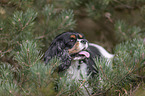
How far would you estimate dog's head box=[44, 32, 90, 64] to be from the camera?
119 cm

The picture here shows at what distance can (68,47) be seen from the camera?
47.4 inches

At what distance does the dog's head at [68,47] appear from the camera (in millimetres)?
1186

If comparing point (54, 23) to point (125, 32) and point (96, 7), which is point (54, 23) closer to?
point (96, 7)

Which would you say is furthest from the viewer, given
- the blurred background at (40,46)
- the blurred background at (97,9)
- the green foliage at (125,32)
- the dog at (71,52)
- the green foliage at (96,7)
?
the green foliage at (96,7)

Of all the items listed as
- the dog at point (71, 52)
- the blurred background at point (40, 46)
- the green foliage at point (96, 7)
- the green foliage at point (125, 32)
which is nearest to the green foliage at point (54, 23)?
the blurred background at point (40, 46)

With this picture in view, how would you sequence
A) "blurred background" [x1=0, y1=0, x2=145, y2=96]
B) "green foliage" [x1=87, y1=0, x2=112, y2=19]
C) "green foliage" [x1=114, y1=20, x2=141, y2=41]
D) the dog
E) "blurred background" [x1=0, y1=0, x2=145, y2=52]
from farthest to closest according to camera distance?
1. "green foliage" [x1=87, y1=0, x2=112, y2=19]
2. "green foliage" [x1=114, y1=20, x2=141, y2=41]
3. "blurred background" [x1=0, y1=0, x2=145, y2=52]
4. the dog
5. "blurred background" [x1=0, y1=0, x2=145, y2=96]

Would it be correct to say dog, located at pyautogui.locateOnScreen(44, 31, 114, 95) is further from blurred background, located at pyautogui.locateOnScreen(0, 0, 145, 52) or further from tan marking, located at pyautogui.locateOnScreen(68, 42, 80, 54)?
blurred background, located at pyautogui.locateOnScreen(0, 0, 145, 52)

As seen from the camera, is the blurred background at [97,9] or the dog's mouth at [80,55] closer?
the dog's mouth at [80,55]

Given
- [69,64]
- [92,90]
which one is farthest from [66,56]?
[92,90]

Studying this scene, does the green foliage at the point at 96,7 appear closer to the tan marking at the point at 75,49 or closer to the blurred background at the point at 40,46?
the blurred background at the point at 40,46

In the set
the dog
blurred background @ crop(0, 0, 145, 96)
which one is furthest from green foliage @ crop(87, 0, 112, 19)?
the dog

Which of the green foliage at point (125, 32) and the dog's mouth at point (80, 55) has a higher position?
the green foliage at point (125, 32)

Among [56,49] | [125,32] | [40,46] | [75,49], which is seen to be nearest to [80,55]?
[75,49]

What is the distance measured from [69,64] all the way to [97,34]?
1.87 m
